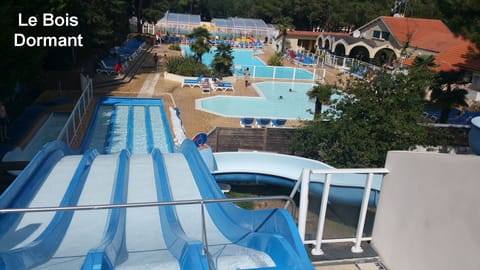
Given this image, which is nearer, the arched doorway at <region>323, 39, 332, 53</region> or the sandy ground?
the sandy ground

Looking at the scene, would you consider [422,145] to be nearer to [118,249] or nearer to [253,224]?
→ [253,224]

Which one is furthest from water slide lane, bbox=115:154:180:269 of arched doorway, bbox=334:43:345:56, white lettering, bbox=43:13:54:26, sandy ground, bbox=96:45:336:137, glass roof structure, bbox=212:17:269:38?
glass roof structure, bbox=212:17:269:38

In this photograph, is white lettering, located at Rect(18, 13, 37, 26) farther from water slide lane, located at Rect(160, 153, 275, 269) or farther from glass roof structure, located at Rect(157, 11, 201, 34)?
glass roof structure, located at Rect(157, 11, 201, 34)

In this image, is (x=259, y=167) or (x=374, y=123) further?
(x=259, y=167)

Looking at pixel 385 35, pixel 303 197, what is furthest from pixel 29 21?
pixel 385 35

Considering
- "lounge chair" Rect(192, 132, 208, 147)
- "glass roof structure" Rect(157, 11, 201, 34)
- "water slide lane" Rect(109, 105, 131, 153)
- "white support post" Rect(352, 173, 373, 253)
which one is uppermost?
"glass roof structure" Rect(157, 11, 201, 34)

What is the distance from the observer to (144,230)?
4977 mm

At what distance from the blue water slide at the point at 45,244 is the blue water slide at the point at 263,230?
1.87 metres

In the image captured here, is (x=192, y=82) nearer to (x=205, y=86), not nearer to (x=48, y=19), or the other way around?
(x=205, y=86)

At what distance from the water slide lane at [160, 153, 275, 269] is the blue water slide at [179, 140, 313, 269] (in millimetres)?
68

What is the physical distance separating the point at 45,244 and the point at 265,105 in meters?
16.0

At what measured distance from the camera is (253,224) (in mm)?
4863

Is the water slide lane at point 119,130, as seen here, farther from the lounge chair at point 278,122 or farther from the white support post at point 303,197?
the white support post at point 303,197

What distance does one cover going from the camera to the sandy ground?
597 inches
